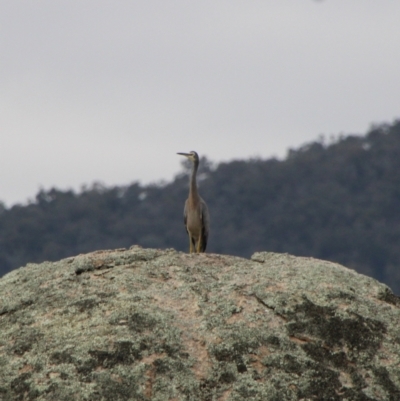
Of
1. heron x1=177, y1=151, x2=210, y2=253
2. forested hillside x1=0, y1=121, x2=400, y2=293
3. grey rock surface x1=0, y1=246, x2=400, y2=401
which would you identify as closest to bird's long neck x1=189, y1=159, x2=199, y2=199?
heron x1=177, y1=151, x2=210, y2=253

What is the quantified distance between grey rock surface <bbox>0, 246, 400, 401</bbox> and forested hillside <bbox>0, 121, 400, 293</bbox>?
239ft

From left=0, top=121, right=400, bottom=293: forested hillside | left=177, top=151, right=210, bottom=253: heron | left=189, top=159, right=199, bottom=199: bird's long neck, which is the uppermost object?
left=189, top=159, right=199, bottom=199: bird's long neck

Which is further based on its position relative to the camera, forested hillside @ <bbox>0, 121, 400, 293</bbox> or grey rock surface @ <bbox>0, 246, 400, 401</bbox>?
forested hillside @ <bbox>0, 121, 400, 293</bbox>

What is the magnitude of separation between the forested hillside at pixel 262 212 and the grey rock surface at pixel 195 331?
72975mm

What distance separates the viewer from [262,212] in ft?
320

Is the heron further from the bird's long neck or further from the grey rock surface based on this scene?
the grey rock surface

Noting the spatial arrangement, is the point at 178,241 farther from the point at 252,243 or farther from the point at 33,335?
the point at 33,335

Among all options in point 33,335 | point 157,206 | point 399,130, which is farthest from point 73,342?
point 399,130

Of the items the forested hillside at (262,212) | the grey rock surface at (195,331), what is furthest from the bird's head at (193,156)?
the forested hillside at (262,212)

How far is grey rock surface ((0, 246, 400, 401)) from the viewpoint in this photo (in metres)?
7.96

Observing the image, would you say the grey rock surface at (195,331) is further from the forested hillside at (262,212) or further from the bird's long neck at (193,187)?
the forested hillside at (262,212)

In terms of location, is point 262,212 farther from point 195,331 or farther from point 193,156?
point 195,331

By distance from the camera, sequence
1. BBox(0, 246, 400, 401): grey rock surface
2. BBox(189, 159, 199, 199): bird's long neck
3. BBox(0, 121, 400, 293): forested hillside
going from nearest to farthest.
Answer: BBox(0, 246, 400, 401): grey rock surface, BBox(189, 159, 199, 199): bird's long neck, BBox(0, 121, 400, 293): forested hillside

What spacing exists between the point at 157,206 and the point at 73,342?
87251mm
